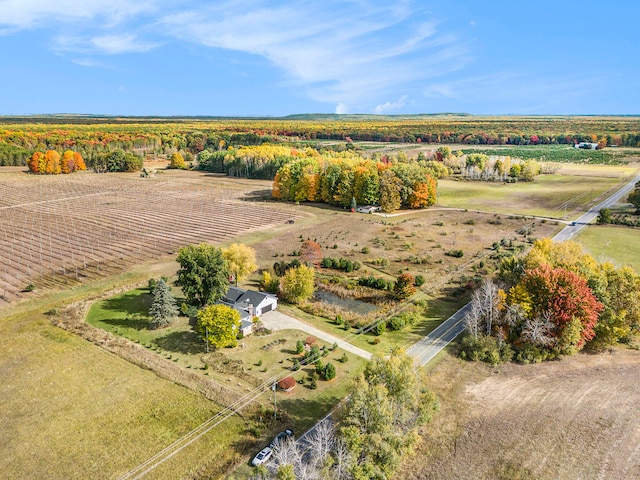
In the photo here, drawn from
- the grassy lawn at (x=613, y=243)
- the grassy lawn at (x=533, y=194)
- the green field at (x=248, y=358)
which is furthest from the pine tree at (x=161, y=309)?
the grassy lawn at (x=533, y=194)

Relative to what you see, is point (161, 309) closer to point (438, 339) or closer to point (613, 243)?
point (438, 339)

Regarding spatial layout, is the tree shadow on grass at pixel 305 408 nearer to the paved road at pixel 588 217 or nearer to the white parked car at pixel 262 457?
the white parked car at pixel 262 457

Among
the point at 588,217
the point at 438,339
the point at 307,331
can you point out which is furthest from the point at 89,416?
the point at 588,217

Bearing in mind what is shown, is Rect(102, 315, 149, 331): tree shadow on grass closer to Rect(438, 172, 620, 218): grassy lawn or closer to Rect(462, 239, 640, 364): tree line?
Rect(462, 239, 640, 364): tree line

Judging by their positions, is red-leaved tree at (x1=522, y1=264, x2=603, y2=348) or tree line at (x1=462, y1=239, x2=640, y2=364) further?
tree line at (x1=462, y1=239, x2=640, y2=364)

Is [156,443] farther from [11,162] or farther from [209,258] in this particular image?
[11,162]

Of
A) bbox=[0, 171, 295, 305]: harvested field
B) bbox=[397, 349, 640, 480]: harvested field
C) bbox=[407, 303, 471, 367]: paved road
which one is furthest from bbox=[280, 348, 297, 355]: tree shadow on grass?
bbox=[0, 171, 295, 305]: harvested field

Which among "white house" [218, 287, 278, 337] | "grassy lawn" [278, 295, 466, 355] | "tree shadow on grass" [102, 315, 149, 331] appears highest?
"white house" [218, 287, 278, 337]
